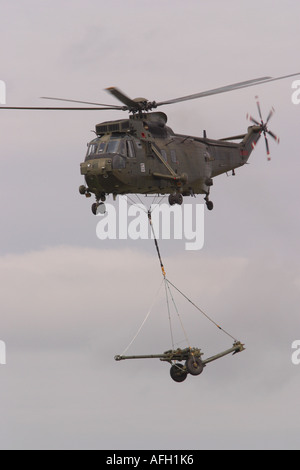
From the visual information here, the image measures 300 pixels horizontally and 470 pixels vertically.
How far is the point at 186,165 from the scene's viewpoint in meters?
70.4

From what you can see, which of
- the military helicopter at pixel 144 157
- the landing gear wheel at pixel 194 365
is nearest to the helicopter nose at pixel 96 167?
the military helicopter at pixel 144 157

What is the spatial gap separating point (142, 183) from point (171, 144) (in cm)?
406

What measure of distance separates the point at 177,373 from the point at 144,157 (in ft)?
41.4

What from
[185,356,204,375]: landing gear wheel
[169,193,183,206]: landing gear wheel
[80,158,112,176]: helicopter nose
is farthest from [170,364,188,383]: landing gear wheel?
[80,158,112,176]: helicopter nose

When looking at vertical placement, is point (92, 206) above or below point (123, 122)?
below

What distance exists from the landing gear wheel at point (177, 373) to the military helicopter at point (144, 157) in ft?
32.7

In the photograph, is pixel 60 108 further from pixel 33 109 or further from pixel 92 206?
pixel 92 206

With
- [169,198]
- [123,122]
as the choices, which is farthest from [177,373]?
[123,122]

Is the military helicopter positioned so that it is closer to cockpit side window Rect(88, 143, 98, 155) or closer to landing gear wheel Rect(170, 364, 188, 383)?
cockpit side window Rect(88, 143, 98, 155)

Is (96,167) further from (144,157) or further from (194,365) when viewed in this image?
(194,365)

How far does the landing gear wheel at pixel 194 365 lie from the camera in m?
63.9

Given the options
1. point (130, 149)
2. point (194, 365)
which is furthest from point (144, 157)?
point (194, 365)

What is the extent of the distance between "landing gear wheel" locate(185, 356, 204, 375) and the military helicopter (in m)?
9.81

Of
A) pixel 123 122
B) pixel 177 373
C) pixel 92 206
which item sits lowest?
pixel 177 373
